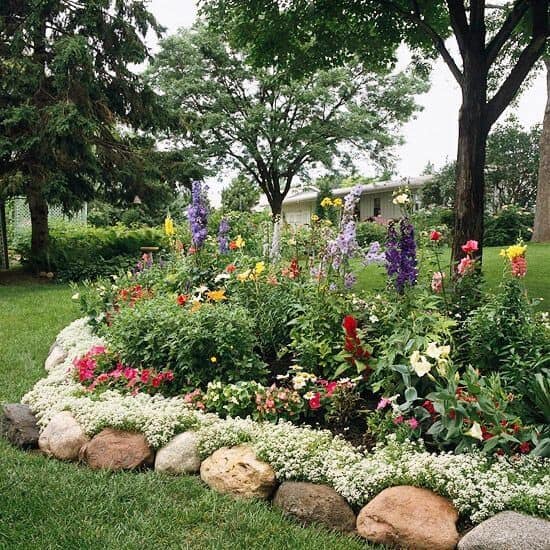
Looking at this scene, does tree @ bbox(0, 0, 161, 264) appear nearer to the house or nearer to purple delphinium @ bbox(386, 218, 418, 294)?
purple delphinium @ bbox(386, 218, 418, 294)

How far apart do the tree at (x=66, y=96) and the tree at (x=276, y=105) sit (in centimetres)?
927

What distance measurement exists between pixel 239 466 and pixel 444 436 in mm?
989

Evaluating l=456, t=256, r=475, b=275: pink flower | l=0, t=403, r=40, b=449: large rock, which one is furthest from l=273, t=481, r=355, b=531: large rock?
l=456, t=256, r=475, b=275: pink flower

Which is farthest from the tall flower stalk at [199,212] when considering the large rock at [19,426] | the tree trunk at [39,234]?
the tree trunk at [39,234]

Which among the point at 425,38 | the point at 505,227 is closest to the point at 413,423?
the point at 425,38

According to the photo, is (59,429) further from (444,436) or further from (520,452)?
(520,452)

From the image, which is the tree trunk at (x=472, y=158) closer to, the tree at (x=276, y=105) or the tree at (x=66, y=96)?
the tree at (x=66, y=96)

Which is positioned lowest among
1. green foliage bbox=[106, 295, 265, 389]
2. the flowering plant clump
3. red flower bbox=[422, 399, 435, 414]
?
the flowering plant clump

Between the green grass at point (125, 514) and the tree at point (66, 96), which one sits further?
the tree at point (66, 96)

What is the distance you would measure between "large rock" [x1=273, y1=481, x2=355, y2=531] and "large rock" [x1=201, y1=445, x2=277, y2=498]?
0.38 feet

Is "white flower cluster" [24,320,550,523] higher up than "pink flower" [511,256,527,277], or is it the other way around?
"pink flower" [511,256,527,277]

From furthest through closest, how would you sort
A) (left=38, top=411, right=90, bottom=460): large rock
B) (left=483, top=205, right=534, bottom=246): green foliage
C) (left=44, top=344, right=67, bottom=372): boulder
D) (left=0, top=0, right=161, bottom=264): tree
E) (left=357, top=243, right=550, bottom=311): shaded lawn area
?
(left=483, top=205, right=534, bottom=246): green foliage < (left=0, top=0, right=161, bottom=264): tree < (left=357, top=243, right=550, bottom=311): shaded lawn area < (left=44, top=344, right=67, bottom=372): boulder < (left=38, top=411, right=90, bottom=460): large rock

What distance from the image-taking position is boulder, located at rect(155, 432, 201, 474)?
2979 mm

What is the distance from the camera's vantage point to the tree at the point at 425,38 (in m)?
6.42
